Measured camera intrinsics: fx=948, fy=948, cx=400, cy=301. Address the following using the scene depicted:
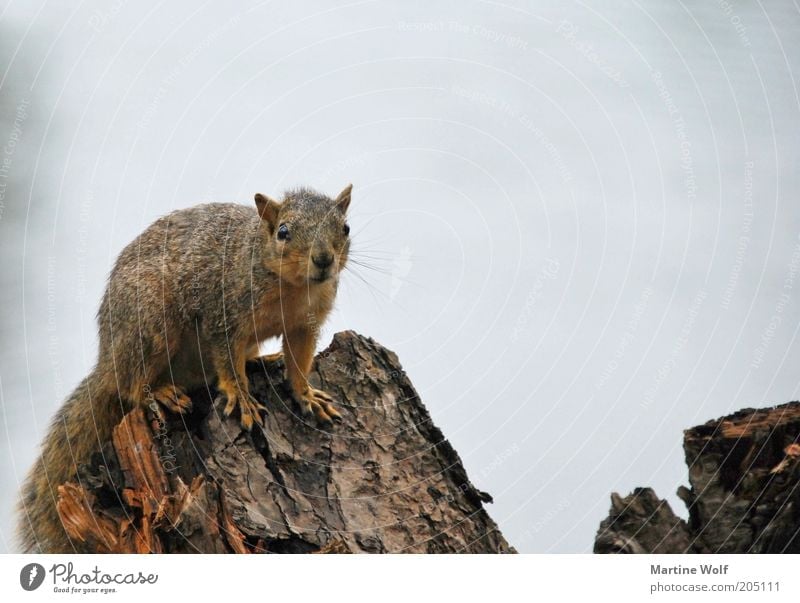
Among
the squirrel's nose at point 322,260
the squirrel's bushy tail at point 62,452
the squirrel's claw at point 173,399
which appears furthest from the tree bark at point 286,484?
the squirrel's nose at point 322,260

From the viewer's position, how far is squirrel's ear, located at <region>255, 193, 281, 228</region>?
393 cm

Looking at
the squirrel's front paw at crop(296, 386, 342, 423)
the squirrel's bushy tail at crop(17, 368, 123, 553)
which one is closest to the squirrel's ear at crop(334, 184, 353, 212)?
the squirrel's front paw at crop(296, 386, 342, 423)

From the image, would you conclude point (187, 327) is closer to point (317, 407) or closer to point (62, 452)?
point (317, 407)

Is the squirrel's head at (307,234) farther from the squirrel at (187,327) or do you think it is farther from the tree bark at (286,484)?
the tree bark at (286,484)

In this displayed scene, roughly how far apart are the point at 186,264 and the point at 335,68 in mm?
1082

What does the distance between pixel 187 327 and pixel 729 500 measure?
2339mm

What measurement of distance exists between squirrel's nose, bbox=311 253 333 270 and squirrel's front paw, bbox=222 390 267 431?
724mm

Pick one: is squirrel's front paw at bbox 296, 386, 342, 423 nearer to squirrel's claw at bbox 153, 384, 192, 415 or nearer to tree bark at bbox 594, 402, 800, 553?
squirrel's claw at bbox 153, 384, 192, 415

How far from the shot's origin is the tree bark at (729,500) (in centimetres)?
343

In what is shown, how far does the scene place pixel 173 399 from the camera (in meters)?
4.09

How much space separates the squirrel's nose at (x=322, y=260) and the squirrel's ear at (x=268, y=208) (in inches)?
13.9

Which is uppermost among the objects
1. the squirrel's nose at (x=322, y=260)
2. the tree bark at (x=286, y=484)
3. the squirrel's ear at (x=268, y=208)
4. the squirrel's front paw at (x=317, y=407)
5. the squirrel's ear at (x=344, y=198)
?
the squirrel's ear at (x=344, y=198)

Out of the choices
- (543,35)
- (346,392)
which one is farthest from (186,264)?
(543,35)
